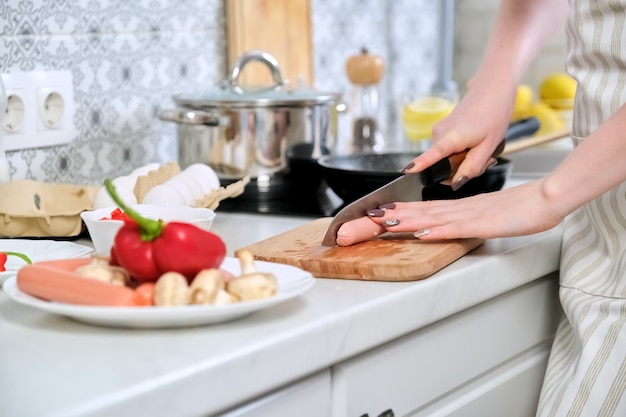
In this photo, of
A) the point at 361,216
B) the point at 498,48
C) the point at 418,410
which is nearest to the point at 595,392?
the point at 418,410

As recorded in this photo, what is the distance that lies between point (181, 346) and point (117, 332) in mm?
66

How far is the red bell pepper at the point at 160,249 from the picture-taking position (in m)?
0.70

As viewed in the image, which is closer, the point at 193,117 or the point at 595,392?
the point at 595,392

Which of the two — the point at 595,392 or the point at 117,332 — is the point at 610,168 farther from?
the point at 117,332

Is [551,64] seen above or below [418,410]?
above

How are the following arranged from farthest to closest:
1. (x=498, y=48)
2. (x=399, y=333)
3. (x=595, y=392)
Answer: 1. (x=498, y=48)
2. (x=595, y=392)
3. (x=399, y=333)

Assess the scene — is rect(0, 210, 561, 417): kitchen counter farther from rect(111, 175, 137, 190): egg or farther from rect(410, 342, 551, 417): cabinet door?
rect(111, 175, 137, 190): egg

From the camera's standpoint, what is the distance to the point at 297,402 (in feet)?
2.42

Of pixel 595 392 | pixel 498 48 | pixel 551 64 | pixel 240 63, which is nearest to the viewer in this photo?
pixel 595 392

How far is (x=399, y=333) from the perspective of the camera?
814 mm

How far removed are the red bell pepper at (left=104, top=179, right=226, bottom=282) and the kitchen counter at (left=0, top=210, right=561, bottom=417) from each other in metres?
0.05

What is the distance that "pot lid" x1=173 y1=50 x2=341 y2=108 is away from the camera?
4.18 feet

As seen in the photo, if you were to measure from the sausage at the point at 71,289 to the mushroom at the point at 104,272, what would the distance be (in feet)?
0.04

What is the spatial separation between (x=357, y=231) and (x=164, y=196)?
0.84 feet
